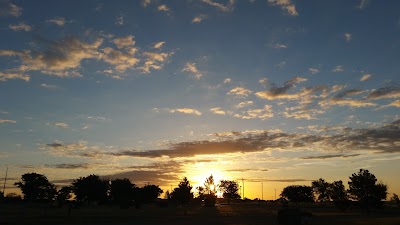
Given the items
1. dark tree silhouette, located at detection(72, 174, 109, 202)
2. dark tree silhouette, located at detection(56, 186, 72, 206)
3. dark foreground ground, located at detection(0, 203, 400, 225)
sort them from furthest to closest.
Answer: dark tree silhouette, located at detection(72, 174, 109, 202), dark tree silhouette, located at detection(56, 186, 72, 206), dark foreground ground, located at detection(0, 203, 400, 225)

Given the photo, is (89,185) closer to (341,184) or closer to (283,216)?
(283,216)

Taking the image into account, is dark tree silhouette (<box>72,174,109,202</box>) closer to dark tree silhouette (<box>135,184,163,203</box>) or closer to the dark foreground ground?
the dark foreground ground

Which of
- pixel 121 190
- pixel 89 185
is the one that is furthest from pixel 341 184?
pixel 89 185

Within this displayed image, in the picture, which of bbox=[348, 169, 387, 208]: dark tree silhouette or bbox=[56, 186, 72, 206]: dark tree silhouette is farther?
bbox=[348, 169, 387, 208]: dark tree silhouette

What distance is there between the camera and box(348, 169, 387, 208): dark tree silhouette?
10438cm

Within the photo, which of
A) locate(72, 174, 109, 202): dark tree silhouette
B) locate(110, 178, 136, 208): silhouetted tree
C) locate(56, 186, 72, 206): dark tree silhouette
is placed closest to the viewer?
locate(56, 186, 72, 206): dark tree silhouette

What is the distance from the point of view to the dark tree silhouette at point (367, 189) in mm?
104375

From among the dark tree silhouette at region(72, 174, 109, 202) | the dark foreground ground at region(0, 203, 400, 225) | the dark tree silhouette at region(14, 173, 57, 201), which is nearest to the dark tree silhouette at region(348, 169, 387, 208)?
the dark foreground ground at region(0, 203, 400, 225)

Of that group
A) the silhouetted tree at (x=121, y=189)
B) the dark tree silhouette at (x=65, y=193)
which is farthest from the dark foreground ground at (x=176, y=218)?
the silhouetted tree at (x=121, y=189)

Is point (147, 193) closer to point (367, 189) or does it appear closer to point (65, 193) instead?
point (65, 193)

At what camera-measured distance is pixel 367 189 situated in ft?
349

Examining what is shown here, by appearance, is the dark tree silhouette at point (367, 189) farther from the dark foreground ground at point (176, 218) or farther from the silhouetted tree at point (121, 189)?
the silhouetted tree at point (121, 189)

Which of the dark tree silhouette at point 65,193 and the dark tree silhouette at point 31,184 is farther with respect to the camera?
the dark tree silhouette at point 31,184

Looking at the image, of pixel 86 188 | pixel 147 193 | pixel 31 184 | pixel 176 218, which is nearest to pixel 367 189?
pixel 176 218
